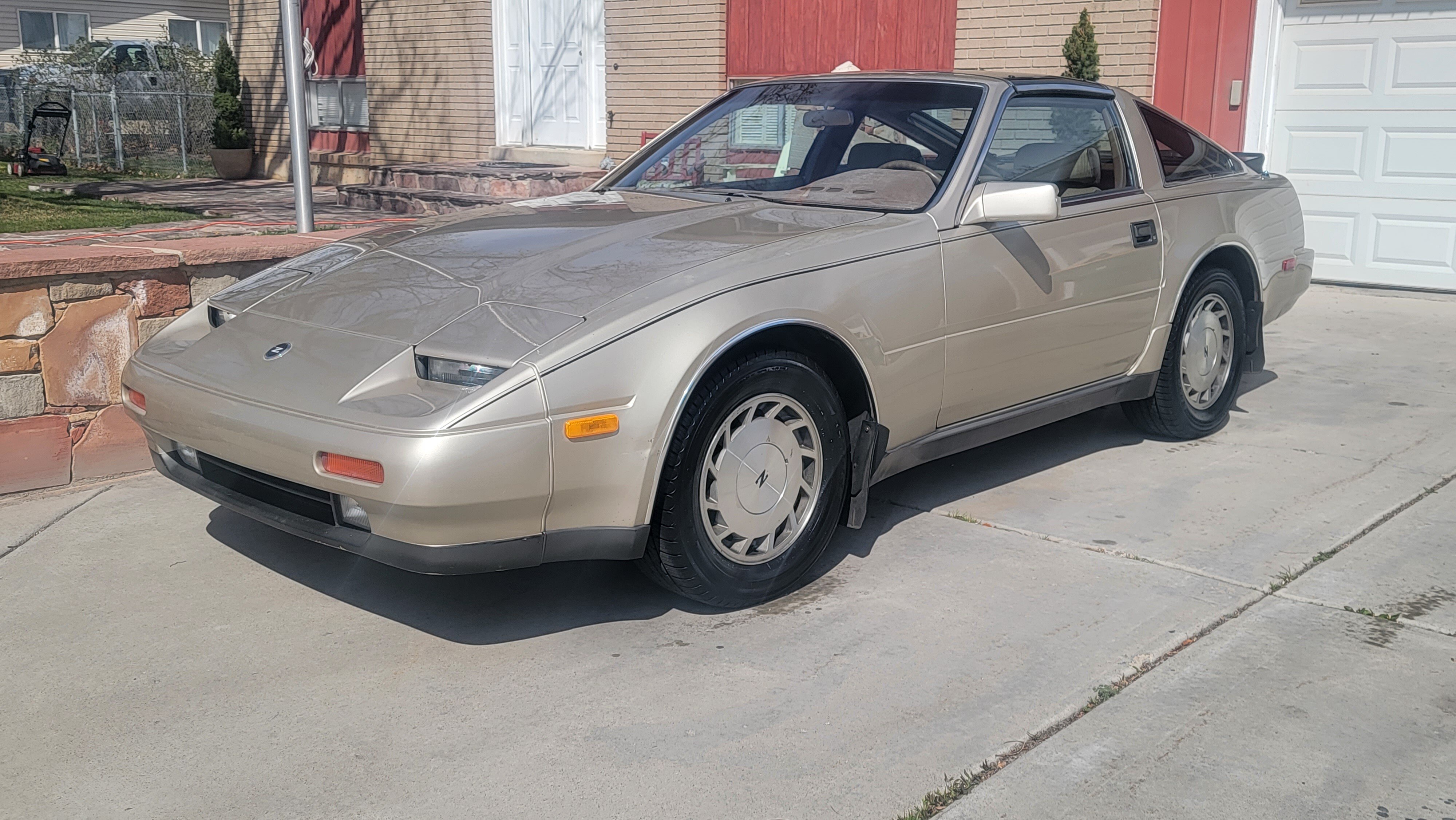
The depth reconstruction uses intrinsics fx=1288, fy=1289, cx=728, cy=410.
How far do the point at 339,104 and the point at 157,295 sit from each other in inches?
541

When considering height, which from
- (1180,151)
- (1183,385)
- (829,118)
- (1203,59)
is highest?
(1203,59)

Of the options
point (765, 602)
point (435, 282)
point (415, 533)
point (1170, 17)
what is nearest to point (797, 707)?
point (765, 602)

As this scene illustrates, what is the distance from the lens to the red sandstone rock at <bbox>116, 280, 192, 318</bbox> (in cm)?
498

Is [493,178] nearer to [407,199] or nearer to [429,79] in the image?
[407,199]

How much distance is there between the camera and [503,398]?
303 cm

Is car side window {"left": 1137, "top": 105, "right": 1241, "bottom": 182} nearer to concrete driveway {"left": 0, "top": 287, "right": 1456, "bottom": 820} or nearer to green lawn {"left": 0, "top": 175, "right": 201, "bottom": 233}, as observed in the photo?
concrete driveway {"left": 0, "top": 287, "right": 1456, "bottom": 820}

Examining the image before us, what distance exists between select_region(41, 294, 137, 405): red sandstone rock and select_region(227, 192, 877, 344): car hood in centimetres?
126

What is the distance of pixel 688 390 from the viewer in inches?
130

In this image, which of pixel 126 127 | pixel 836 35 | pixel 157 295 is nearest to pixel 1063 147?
pixel 157 295

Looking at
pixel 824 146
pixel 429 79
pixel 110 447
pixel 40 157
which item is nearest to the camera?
pixel 824 146

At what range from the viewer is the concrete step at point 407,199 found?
40.1 feet

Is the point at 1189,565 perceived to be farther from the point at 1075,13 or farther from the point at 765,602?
the point at 1075,13

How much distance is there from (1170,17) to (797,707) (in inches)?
319

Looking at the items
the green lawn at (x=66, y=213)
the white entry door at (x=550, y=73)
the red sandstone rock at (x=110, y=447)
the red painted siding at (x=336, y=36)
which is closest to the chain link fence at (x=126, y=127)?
the red painted siding at (x=336, y=36)
